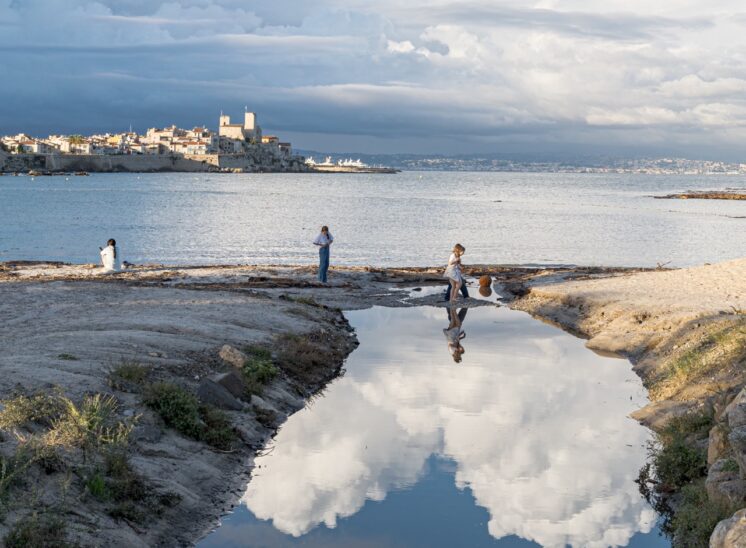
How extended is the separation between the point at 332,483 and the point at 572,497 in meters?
3.35

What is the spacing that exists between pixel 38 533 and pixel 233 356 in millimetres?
9082

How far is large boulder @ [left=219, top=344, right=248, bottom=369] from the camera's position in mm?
18031

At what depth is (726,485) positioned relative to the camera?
10.8 metres

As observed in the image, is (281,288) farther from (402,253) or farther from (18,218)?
(18,218)

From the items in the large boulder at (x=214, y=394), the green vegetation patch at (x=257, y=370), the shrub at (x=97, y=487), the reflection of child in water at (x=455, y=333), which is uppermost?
the shrub at (x=97, y=487)

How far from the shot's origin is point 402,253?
186 feet

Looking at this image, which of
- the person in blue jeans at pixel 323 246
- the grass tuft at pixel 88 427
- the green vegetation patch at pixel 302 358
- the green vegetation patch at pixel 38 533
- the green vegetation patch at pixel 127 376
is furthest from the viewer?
the person in blue jeans at pixel 323 246

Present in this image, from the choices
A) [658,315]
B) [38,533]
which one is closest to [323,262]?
[658,315]

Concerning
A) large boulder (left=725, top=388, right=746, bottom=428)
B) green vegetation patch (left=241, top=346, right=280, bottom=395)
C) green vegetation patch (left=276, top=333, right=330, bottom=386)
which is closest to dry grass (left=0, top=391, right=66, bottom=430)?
green vegetation patch (left=241, top=346, right=280, bottom=395)

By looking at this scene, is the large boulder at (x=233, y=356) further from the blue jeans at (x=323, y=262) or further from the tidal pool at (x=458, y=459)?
the blue jeans at (x=323, y=262)

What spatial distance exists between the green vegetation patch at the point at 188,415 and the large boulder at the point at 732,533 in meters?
7.58

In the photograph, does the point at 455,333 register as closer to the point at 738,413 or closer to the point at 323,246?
the point at 323,246

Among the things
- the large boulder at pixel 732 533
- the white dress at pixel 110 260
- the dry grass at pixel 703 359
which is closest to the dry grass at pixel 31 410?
the large boulder at pixel 732 533

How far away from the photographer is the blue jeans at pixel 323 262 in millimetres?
33094
